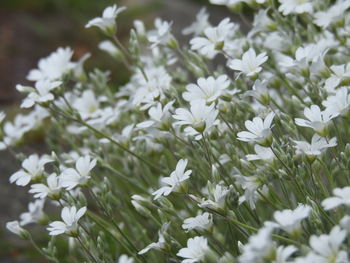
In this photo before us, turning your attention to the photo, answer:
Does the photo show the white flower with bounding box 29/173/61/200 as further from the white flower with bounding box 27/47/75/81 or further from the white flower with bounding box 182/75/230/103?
the white flower with bounding box 27/47/75/81

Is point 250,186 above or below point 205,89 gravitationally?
below

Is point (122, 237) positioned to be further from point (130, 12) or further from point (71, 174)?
point (130, 12)

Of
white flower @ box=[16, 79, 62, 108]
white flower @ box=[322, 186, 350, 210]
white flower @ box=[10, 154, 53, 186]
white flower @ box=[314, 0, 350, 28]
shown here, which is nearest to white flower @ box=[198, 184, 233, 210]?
white flower @ box=[322, 186, 350, 210]

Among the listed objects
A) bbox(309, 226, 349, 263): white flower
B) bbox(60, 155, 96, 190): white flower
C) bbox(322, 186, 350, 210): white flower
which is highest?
bbox(60, 155, 96, 190): white flower

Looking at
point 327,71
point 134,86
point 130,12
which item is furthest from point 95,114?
point 130,12

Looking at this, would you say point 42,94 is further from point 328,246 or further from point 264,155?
point 328,246

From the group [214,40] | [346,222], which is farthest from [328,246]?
[214,40]
